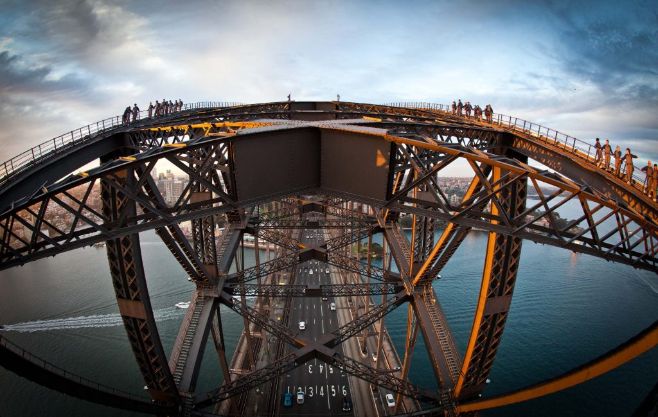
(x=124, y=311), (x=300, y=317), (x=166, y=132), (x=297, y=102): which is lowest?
(x=300, y=317)

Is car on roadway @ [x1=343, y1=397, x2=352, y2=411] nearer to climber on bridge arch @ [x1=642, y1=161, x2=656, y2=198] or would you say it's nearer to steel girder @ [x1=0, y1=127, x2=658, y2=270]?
steel girder @ [x1=0, y1=127, x2=658, y2=270]

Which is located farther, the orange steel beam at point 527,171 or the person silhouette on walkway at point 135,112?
the person silhouette on walkway at point 135,112

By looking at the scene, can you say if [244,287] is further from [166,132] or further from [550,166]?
[550,166]

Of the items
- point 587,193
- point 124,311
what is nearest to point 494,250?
point 587,193

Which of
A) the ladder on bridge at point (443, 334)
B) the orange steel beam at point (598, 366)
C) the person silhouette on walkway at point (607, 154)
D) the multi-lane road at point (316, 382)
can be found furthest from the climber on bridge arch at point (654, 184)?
the multi-lane road at point (316, 382)

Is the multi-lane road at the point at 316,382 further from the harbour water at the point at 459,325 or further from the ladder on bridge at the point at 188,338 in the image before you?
the ladder on bridge at the point at 188,338

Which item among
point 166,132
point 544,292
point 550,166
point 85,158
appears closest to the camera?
point 85,158

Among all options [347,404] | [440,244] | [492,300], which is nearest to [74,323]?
[347,404]
